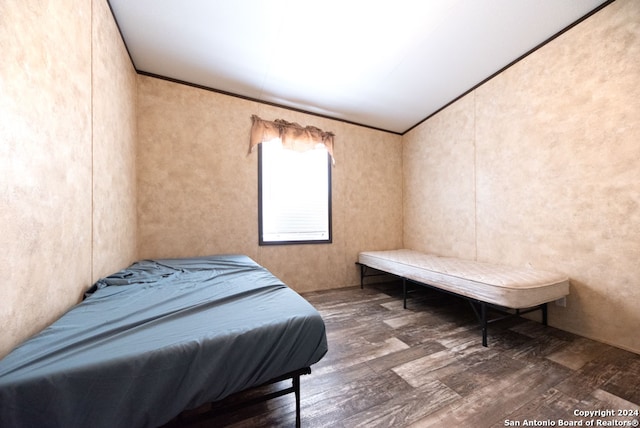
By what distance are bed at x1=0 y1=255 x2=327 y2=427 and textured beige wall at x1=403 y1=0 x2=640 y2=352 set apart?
254 centimetres

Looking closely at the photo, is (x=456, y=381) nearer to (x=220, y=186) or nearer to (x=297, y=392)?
(x=297, y=392)

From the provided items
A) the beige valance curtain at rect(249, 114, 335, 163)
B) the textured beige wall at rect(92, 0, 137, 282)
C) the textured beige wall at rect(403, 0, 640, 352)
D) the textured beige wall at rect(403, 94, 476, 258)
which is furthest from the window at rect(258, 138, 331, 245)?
the textured beige wall at rect(403, 0, 640, 352)

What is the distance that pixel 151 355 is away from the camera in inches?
32.2

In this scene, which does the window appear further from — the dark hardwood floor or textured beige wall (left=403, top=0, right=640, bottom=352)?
textured beige wall (left=403, top=0, right=640, bottom=352)

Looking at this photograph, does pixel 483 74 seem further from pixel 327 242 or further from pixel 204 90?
pixel 204 90

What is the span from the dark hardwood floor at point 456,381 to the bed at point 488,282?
252mm

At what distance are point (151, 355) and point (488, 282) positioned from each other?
7.69 ft

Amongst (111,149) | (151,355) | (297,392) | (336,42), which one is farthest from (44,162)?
(336,42)

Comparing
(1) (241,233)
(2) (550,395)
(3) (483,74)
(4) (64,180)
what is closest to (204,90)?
(1) (241,233)

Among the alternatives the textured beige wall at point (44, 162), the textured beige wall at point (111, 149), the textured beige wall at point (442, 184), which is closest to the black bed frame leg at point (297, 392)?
the textured beige wall at point (44, 162)

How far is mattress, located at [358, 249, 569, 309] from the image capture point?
1.86 metres

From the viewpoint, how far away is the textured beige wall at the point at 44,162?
883 millimetres

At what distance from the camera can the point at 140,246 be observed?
2561 millimetres

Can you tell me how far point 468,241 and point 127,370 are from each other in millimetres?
3442
